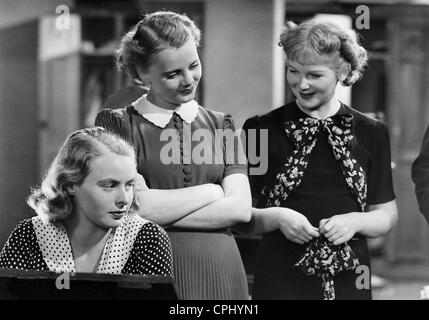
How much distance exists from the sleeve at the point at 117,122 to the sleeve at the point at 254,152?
324 millimetres

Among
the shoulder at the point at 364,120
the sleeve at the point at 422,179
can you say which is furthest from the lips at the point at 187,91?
the sleeve at the point at 422,179

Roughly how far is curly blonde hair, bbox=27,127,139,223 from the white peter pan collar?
0.11 m

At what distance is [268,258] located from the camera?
223cm

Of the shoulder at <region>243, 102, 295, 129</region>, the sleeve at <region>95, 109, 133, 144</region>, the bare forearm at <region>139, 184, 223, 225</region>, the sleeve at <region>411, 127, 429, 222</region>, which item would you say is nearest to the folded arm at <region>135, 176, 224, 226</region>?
the bare forearm at <region>139, 184, 223, 225</region>

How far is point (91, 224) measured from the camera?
2059mm

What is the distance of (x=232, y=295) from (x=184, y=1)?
2.86 feet

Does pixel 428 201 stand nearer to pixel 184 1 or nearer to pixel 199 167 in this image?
pixel 199 167

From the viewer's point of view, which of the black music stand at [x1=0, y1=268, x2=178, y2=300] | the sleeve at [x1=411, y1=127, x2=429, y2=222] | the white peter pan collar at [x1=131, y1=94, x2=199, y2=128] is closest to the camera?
the black music stand at [x1=0, y1=268, x2=178, y2=300]

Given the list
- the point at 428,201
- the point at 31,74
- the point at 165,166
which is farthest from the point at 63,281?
the point at 428,201

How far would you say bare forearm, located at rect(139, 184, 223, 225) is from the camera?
6.83ft

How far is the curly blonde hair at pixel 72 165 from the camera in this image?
204 centimetres

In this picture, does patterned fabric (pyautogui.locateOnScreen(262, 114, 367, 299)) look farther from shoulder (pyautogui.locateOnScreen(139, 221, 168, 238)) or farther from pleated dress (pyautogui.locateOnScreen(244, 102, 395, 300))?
shoulder (pyautogui.locateOnScreen(139, 221, 168, 238))

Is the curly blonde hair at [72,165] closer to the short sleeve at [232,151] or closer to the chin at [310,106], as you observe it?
the short sleeve at [232,151]
